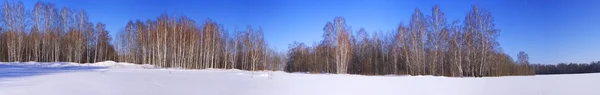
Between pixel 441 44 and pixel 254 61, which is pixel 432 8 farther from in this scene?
pixel 254 61

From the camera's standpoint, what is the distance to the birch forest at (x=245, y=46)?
1919cm

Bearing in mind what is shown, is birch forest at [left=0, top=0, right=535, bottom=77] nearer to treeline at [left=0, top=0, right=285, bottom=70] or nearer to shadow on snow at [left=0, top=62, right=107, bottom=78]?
treeline at [left=0, top=0, right=285, bottom=70]

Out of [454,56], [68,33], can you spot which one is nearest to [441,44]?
[454,56]

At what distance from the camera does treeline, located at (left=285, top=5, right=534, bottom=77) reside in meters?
18.2

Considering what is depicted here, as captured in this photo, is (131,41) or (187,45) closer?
(187,45)

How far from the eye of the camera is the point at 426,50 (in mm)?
22422

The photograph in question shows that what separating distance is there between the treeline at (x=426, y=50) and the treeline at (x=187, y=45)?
6.63 meters

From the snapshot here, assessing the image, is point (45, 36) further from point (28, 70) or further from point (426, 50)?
point (426, 50)

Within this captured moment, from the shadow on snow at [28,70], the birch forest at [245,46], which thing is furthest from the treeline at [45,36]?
the shadow on snow at [28,70]

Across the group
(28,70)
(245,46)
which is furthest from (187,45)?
(28,70)

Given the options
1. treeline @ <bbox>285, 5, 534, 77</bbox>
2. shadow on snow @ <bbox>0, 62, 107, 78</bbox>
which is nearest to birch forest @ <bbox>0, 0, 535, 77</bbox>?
treeline @ <bbox>285, 5, 534, 77</bbox>

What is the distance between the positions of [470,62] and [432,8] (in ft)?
13.1

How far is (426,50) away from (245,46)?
15.0 meters

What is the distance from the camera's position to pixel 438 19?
20.9 meters
